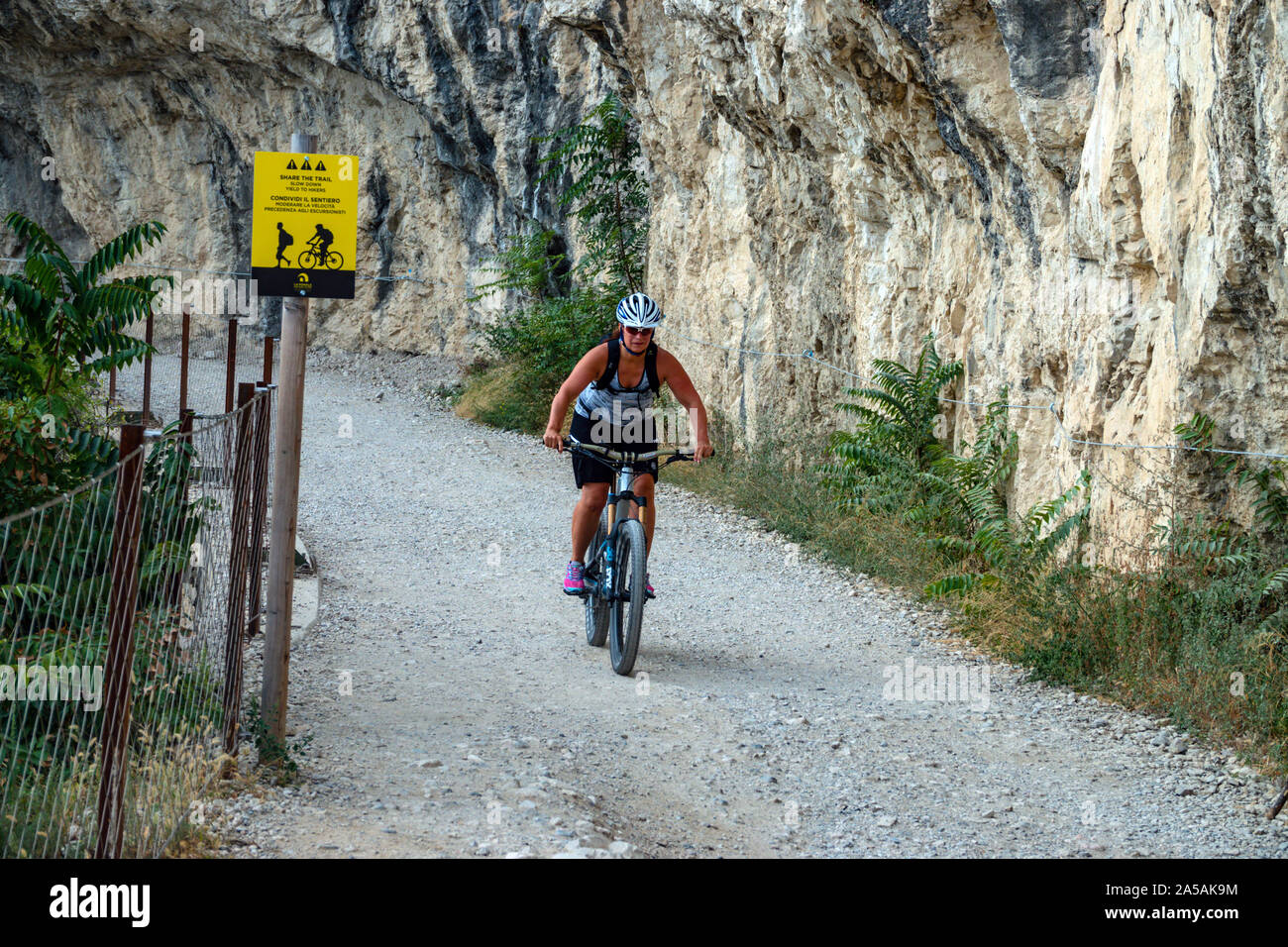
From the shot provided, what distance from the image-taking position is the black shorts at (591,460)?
693cm

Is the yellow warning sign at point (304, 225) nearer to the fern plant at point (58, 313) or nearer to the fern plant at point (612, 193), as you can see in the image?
the fern plant at point (58, 313)

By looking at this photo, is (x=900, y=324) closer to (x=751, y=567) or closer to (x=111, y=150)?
(x=751, y=567)

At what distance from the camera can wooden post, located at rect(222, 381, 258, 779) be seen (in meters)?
5.11

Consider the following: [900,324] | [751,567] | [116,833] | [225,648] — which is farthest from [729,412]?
[116,833]

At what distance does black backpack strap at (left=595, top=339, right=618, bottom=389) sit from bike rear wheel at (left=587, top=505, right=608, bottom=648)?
69 cm

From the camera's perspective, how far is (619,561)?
676 cm

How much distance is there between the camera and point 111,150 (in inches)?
981

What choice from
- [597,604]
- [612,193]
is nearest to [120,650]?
[597,604]

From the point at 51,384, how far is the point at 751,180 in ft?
25.4

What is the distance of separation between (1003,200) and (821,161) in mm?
2923

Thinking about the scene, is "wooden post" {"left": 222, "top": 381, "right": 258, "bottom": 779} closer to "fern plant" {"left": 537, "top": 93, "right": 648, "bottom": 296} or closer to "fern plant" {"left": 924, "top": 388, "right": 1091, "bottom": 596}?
"fern plant" {"left": 924, "top": 388, "right": 1091, "bottom": 596}

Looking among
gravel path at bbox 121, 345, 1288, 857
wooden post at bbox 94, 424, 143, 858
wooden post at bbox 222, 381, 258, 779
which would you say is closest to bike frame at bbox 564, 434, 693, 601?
gravel path at bbox 121, 345, 1288, 857

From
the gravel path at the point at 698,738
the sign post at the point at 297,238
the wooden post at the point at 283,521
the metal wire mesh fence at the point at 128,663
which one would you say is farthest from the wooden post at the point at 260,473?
the sign post at the point at 297,238

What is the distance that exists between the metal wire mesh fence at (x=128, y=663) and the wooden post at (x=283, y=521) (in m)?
0.19
